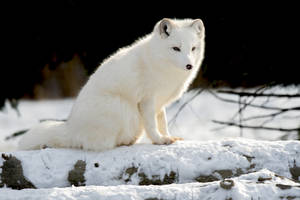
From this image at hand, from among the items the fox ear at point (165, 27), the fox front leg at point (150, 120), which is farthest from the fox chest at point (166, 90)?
the fox ear at point (165, 27)

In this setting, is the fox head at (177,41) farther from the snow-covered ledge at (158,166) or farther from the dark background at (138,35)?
the dark background at (138,35)

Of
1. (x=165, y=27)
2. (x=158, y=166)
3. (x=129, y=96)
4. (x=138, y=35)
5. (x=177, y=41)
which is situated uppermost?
(x=138, y=35)

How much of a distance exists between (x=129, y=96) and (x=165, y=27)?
0.86 metres

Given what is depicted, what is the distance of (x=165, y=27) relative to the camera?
5.19m

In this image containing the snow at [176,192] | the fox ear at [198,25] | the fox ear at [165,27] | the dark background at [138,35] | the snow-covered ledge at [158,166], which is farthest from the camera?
the dark background at [138,35]

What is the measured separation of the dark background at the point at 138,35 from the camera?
7160 mm

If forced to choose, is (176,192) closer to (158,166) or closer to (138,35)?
(158,166)

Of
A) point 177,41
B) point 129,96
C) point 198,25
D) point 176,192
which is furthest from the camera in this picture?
point 198,25

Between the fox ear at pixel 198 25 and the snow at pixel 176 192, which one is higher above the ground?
the fox ear at pixel 198 25

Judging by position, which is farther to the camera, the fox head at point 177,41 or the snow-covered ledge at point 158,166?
the fox head at point 177,41

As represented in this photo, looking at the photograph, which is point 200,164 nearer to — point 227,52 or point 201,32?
point 201,32

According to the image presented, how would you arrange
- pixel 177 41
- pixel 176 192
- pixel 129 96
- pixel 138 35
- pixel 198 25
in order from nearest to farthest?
pixel 176 192 < pixel 177 41 < pixel 129 96 < pixel 198 25 < pixel 138 35

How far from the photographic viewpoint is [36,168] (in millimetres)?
4445

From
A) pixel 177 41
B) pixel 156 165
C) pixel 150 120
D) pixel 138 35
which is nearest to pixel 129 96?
pixel 150 120
